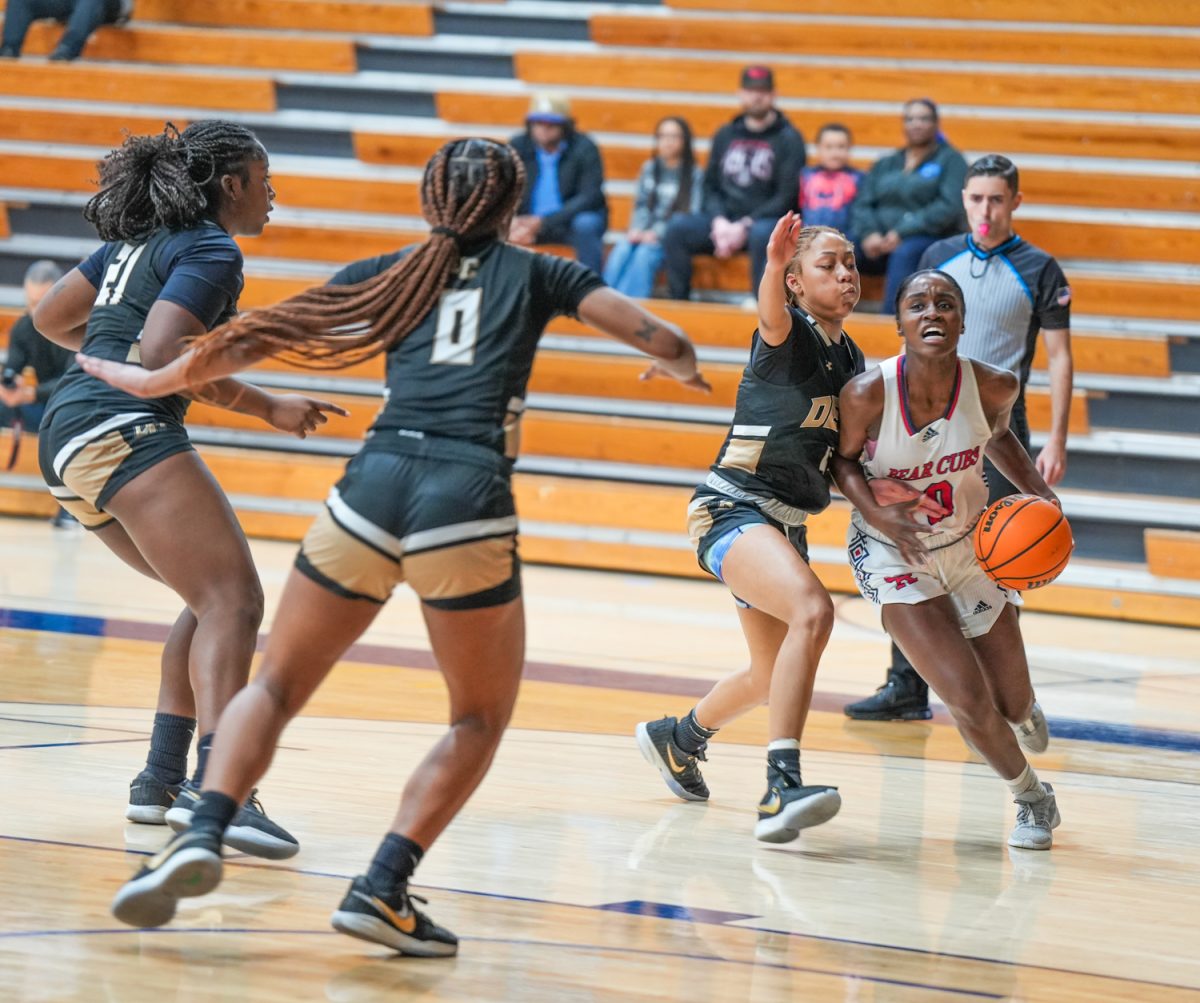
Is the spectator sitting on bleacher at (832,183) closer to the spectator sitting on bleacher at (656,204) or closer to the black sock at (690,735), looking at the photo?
the spectator sitting on bleacher at (656,204)

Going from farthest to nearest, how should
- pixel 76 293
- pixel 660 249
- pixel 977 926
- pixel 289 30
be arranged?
1. pixel 289 30
2. pixel 660 249
3. pixel 76 293
4. pixel 977 926

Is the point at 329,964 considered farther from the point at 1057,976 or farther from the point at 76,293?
the point at 76,293

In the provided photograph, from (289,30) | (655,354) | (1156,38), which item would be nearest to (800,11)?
(1156,38)

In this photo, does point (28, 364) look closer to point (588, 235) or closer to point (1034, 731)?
point (588, 235)

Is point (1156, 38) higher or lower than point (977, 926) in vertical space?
higher

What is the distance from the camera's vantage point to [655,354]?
326 cm

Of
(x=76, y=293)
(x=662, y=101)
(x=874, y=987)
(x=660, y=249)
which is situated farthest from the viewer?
(x=662, y=101)

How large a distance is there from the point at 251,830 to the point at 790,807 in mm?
1329

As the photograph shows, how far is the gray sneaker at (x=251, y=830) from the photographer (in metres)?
3.84

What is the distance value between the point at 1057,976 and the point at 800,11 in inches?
427

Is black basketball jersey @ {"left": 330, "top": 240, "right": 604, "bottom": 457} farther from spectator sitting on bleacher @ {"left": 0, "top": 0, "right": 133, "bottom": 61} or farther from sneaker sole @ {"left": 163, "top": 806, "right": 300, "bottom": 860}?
spectator sitting on bleacher @ {"left": 0, "top": 0, "right": 133, "bottom": 61}

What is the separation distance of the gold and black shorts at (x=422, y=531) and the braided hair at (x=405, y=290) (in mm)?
273

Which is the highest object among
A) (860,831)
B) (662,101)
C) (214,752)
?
(662,101)

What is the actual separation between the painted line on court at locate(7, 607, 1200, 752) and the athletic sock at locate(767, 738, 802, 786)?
2230mm
